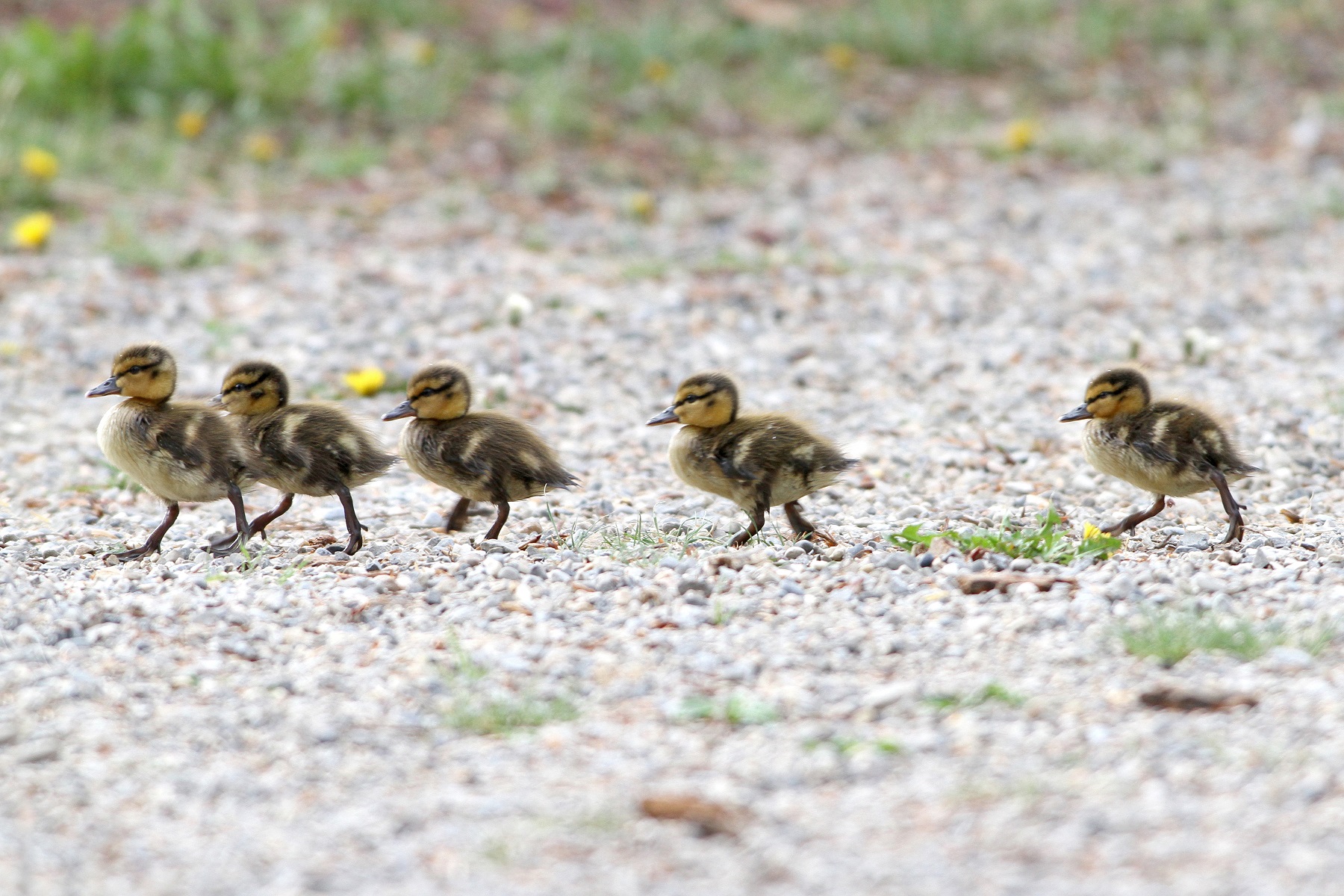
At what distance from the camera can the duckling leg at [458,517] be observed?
6555mm

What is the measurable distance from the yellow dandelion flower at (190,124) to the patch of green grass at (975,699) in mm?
9352

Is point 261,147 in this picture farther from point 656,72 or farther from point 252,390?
point 252,390

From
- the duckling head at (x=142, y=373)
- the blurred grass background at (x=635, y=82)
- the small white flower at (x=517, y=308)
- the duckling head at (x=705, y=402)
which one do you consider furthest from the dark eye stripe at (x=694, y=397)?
the blurred grass background at (x=635, y=82)

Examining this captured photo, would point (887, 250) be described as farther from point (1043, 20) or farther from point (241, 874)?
point (241, 874)

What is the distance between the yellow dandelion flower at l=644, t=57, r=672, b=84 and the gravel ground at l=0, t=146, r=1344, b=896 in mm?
4174

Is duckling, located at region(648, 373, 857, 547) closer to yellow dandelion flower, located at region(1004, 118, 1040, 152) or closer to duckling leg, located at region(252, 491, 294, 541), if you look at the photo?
duckling leg, located at region(252, 491, 294, 541)

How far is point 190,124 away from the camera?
40.6 ft

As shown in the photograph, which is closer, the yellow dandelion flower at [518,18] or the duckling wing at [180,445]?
the duckling wing at [180,445]

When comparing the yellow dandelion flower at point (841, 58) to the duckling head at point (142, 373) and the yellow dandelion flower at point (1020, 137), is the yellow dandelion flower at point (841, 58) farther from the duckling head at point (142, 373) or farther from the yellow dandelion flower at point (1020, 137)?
the duckling head at point (142, 373)

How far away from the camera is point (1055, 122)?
14500mm

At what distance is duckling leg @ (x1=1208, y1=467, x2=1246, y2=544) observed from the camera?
6.08 metres

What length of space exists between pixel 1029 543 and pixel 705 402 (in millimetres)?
1291

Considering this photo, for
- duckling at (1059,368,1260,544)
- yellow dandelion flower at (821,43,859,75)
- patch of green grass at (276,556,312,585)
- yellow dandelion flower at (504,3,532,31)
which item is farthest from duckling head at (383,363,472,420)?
yellow dandelion flower at (821,43,859,75)

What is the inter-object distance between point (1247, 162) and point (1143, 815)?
10.8 m
